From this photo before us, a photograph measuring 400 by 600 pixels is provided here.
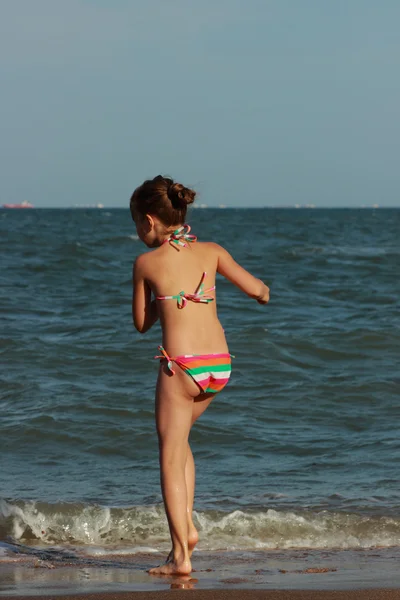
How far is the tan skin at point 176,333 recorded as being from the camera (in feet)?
11.5

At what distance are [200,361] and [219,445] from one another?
129 inches

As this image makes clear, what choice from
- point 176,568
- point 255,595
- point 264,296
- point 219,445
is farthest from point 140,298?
point 219,445

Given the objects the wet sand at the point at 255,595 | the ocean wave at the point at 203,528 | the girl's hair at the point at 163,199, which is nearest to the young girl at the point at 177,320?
the girl's hair at the point at 163,199

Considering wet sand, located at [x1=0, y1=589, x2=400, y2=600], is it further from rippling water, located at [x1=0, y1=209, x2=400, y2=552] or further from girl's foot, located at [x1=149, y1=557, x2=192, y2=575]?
rippling water, located at [x1=0, y1=209, x2=400, y2=552]

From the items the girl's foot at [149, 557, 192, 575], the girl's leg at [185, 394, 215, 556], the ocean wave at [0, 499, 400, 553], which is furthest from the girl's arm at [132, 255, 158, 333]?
the ocean wave at [0, 499, 400, 553]

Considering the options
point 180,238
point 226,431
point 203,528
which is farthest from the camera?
point 226,431

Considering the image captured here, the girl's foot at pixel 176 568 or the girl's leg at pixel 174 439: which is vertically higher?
the girl's leg at pixel 174 439

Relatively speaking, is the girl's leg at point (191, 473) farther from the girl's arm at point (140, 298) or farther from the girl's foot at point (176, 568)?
the girl's arm at point (140, 298)

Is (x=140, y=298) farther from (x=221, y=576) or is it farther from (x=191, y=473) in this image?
(x=221, y=576)

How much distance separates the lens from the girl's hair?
3514 millimetres

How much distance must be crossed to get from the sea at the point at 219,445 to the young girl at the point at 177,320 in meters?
0.42

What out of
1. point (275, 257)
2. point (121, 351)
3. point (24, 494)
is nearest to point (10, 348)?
point (121, 351)

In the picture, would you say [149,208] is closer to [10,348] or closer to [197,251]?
[197,251]

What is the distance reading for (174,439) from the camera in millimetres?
3521
